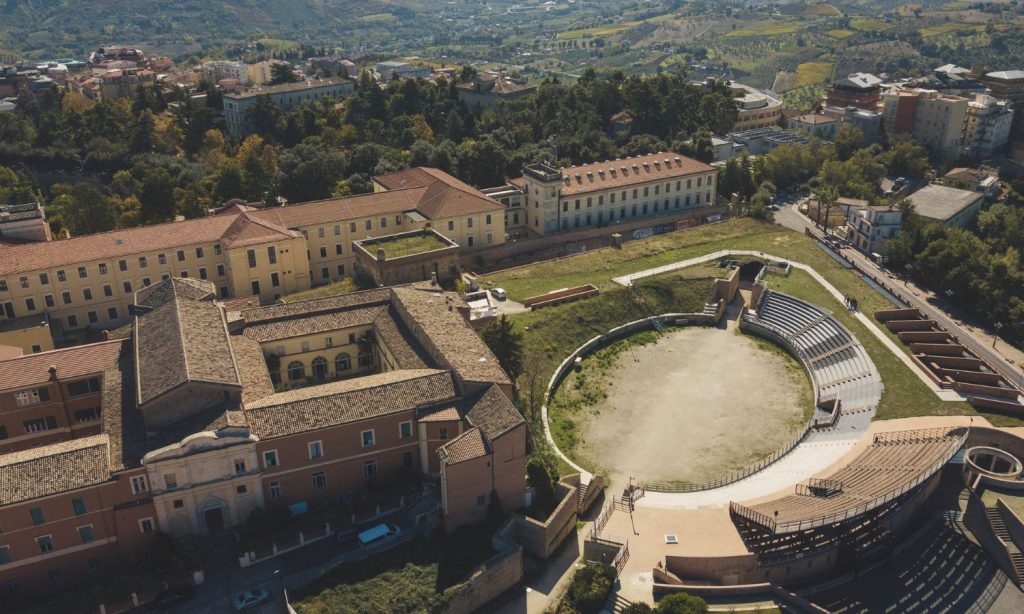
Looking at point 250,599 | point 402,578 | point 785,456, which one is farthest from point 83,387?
point 785,456

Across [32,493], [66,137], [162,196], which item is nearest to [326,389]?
[32,493]

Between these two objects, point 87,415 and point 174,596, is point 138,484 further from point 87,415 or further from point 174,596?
point 87,415

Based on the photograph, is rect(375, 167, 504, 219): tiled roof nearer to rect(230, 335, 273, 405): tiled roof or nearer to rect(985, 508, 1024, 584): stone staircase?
rect(230, 335, 273, 405): tiled roof

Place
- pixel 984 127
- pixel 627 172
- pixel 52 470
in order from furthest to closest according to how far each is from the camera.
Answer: pixel 984 127, pixel 627 172, pixel 52 470

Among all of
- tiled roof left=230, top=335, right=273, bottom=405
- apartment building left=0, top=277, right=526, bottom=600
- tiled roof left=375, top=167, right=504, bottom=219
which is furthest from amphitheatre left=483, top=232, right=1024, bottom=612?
tiled roof left=230, top=335, right=273, bottom=405

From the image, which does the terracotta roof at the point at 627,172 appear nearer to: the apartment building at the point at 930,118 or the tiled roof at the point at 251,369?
the tiled roof at the point at 251,369

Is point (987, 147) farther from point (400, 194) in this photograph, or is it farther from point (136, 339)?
point (136, 339)

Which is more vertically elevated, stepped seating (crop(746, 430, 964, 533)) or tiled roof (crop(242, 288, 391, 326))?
tiled roof (crop(242, 288, 391, 326))
